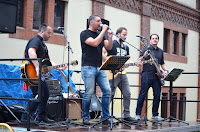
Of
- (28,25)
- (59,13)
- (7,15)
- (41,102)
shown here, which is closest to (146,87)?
(41,102)

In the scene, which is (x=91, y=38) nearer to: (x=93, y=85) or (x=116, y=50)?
(x=93, y=85)

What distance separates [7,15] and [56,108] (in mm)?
2320

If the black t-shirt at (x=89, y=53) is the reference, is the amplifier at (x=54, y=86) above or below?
below

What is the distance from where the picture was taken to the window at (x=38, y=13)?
12.3 m

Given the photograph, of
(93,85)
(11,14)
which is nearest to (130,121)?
(93,85)

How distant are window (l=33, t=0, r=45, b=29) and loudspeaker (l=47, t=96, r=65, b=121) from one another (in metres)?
4.29

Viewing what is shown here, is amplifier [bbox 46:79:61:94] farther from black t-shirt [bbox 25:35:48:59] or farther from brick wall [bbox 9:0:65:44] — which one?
brick wall [bbox 9:0:65:44]

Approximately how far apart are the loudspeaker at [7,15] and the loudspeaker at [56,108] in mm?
1785

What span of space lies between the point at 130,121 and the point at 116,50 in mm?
1594

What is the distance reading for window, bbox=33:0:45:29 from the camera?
1226cm

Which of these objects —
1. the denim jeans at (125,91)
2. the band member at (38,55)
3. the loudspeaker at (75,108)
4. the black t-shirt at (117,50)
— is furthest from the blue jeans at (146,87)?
the band member at (38,55)

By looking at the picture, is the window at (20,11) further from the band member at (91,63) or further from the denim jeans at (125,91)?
the band member at (91,63)

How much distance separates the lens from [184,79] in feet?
67.4

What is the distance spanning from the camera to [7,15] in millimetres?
7898
